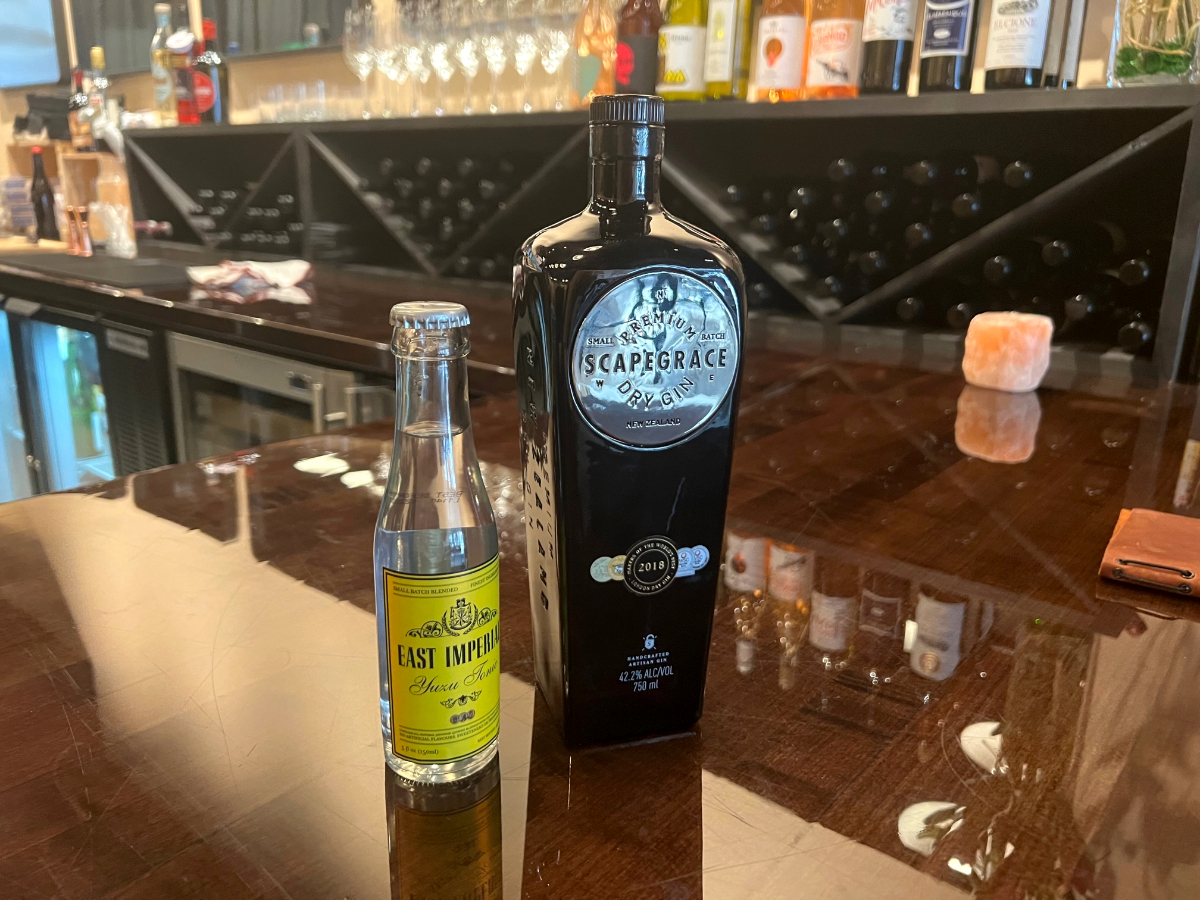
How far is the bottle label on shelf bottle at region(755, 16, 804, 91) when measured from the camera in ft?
4.80

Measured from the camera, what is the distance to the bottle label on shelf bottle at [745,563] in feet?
2.04

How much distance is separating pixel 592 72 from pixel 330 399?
0.86 metres

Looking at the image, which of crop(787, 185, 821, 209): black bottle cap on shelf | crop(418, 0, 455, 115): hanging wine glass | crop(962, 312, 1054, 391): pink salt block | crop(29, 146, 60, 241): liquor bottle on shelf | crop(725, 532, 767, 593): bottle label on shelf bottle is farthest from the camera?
crop(29, 146, 60, 241): liquor bottle on shelf

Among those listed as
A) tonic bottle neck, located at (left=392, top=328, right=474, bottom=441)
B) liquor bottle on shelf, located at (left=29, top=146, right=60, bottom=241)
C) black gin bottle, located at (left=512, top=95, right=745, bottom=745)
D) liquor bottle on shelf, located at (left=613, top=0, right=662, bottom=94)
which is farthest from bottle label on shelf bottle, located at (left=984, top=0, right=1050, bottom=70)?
liquor bottle on shelf, located at (left=29, top=146, right=60, bottom=241)

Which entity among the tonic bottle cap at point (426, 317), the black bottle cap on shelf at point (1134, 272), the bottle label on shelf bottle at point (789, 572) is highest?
the tonic bottle cap at point (426, 317)

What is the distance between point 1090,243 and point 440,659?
1.31 m

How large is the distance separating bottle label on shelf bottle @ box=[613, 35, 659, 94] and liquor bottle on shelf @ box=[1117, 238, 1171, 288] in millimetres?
872

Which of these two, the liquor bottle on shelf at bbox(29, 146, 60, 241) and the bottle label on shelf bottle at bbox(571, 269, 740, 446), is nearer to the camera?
the bottle label on shelf bottle at bbox(571, 269, 740, 446)

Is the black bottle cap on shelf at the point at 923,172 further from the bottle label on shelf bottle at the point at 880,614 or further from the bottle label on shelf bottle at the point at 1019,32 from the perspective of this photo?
the bottle label on shelf bottle at the point at 880,614

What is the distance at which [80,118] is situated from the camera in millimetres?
3156

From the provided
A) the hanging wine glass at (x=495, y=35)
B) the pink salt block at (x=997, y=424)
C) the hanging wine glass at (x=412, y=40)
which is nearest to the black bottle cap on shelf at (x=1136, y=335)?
the pink salt block at (x=997, y=424)

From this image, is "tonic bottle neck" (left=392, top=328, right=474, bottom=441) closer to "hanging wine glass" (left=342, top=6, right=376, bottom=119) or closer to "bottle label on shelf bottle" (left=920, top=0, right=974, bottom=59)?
"bottle label on shelf bottle" (left=920, top=0, right=974, bottom=59)

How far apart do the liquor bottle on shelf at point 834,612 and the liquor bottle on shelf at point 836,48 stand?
3.27ft

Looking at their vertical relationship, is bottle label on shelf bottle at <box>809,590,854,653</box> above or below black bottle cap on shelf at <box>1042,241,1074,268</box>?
below
